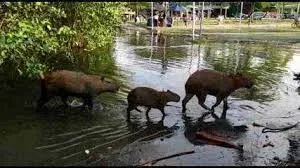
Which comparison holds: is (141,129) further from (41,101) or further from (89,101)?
(41,101)

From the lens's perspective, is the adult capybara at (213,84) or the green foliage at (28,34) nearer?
the green foliage at (28,34)

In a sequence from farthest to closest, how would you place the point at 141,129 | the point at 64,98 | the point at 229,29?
the point at 229,29 → the point at 64,98 → the point at 141,129

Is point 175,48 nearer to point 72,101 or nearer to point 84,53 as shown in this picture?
point 84,53

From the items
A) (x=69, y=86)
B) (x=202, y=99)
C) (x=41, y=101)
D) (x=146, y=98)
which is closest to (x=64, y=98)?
(x=41, y=101)

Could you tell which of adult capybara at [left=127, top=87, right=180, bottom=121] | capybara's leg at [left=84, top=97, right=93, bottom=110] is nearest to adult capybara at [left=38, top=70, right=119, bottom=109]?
capybara's leg at [left=84, top=97, right=93, bottom=110]

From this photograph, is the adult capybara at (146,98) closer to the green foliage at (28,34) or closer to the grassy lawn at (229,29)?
the green foliage at (28,34)

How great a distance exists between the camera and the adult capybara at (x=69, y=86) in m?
13.4

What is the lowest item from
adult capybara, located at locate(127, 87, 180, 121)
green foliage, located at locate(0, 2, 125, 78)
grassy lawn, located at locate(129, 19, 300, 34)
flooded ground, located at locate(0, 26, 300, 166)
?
grassy lawn, located at locate(129, 19, 300, 34)

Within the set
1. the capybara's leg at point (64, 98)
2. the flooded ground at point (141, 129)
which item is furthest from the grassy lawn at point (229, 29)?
the capybara's leg at point (64, 98)

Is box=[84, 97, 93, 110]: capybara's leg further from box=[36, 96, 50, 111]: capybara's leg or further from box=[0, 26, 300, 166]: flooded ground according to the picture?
box=[36, 96, 50, 111]: capybara's leg

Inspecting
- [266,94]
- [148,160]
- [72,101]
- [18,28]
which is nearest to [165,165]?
[148,160]

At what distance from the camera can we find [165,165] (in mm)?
9828

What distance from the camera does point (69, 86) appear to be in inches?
524

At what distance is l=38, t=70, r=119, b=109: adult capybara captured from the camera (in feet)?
43.9
